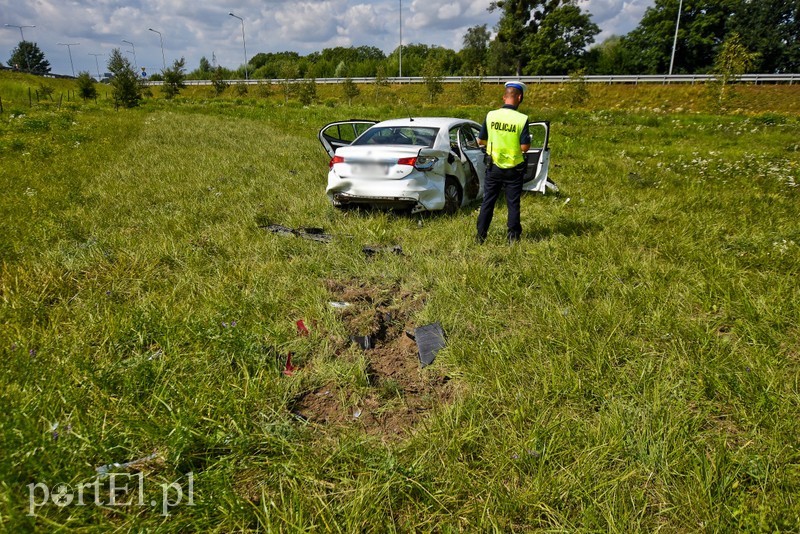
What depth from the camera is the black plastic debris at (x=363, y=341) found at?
2.89 metres

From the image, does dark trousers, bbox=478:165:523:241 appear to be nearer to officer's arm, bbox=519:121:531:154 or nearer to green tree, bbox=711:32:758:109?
officer's arm, bbox=519:121:531:154

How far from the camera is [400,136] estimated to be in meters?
6.03

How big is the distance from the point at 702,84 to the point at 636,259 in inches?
1510

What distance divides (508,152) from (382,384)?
312 cm

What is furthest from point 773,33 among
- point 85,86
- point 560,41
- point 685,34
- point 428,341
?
point 85,86

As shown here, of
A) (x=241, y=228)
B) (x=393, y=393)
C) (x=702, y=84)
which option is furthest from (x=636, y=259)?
(x=702, y=84)

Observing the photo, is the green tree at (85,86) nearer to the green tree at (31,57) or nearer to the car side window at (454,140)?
the car side window at (454,140)

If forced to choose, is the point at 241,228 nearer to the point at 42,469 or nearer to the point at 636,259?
the point at 42,469

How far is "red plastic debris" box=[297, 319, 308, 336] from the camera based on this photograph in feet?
9.64

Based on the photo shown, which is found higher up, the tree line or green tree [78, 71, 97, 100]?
the tree line

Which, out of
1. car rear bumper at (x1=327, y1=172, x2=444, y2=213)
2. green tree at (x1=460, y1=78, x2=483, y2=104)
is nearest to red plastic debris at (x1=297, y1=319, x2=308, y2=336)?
car rear bumper at (x1=327, y1=172, x2=444, y2=213)

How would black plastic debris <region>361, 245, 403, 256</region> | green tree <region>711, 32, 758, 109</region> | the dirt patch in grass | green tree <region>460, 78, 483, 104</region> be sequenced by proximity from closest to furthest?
the dirt patch in grass → black plastic debris <region>361, 245, 403, 256</region> → green tree <region>711, 32, 758, 109</region> → green tree <region>460, 78, 483, 104</region>

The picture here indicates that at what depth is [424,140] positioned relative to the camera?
5895 millimetres

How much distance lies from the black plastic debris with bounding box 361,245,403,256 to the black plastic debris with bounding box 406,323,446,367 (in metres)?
1.57
